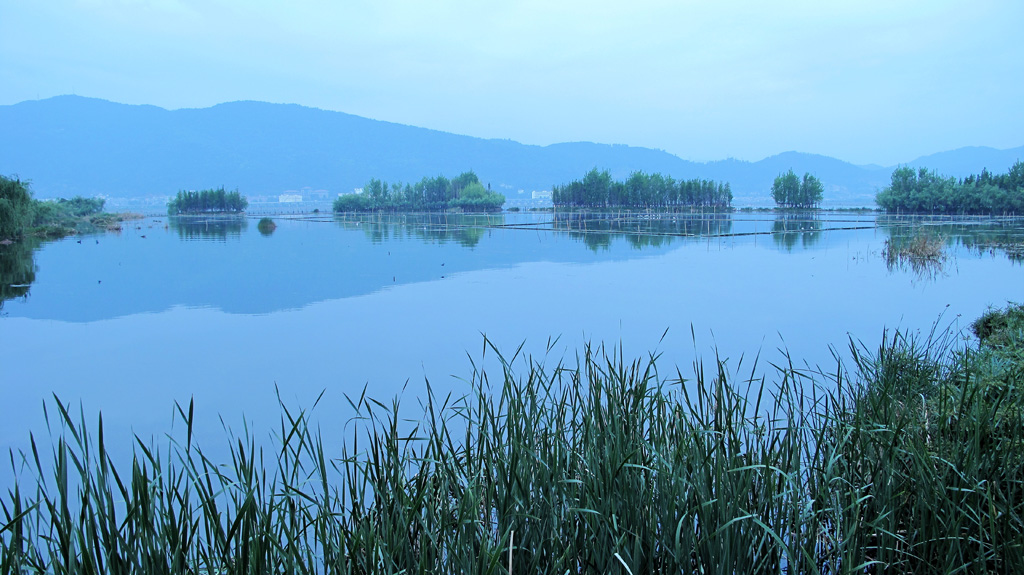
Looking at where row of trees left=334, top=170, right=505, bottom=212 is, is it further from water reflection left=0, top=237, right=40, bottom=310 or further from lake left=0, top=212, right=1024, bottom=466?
lake left=0, top=212, right=1024, bottom=466

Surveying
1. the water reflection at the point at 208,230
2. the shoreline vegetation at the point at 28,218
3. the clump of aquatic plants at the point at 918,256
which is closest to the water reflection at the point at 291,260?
the clump of aquatic plants at the point at 918,256

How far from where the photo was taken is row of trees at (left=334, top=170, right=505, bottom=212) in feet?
249

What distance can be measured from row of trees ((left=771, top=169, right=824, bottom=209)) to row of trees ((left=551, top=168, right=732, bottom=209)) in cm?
483

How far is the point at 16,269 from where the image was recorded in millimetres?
18219

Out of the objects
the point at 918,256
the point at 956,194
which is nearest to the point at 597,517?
the point at 918,256

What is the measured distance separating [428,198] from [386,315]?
71747mm

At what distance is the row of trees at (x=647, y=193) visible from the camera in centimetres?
6731

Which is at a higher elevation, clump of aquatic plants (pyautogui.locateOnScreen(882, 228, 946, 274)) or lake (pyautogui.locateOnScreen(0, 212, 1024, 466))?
clump of aquatic plants (pyautogui.locateOnScreen(882, 228, 946, 274))

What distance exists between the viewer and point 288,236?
3403 cm

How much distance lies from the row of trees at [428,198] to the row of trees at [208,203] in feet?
34.1

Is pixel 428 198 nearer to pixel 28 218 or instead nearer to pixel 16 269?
pixel 28 218

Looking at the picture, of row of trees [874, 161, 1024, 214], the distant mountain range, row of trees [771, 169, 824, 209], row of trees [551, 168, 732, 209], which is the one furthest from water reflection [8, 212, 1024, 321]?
the distant mountain range

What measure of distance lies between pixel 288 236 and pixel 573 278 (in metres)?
21.9

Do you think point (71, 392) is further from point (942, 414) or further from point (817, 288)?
point (817, 288)
